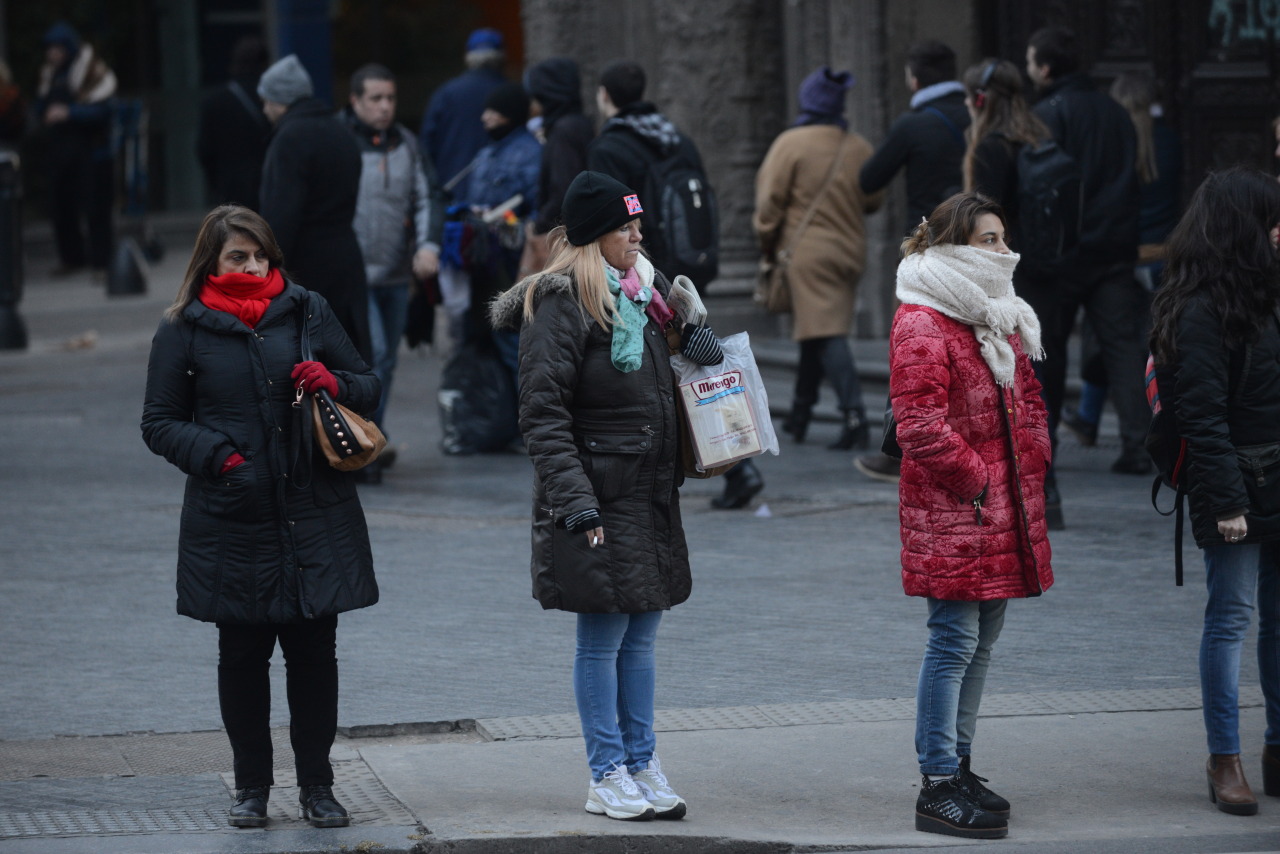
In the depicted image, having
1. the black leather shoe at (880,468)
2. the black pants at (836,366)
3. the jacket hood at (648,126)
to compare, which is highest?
the jacket hood at (648,126)

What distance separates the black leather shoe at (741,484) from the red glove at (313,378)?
4.38 meters

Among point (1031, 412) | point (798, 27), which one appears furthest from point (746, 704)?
point (798, 27)

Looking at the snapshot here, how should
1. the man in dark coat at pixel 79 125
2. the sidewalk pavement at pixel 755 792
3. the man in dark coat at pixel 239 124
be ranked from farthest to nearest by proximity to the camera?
the man in dark coat at pixel 79 125
the man in dark coat at pixel 239 124
the sidewalk pavement at pixel 755 792

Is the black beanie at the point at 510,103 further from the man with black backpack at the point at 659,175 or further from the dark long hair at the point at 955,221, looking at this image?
the dark long hair at the point at 955,221

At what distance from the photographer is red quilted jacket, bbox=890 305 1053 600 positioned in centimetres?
511

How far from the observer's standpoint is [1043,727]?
603 centimetres

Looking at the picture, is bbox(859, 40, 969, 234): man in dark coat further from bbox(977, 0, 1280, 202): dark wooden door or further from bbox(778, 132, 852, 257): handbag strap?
bbox(977, 0, 1280, 202): dark wooden door

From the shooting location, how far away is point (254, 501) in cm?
517

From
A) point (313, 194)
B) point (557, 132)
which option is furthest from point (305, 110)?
point (557, 132)

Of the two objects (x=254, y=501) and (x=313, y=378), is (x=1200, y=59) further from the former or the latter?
(x=254, y=501)

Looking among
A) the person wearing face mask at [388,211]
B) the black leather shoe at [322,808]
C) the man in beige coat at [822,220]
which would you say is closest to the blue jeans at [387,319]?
the person wearing face mask at [388,211]

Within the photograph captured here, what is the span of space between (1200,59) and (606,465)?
797 centimetres

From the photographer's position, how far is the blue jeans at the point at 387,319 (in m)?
10.5

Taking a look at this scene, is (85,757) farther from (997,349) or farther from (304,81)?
(304,81)
